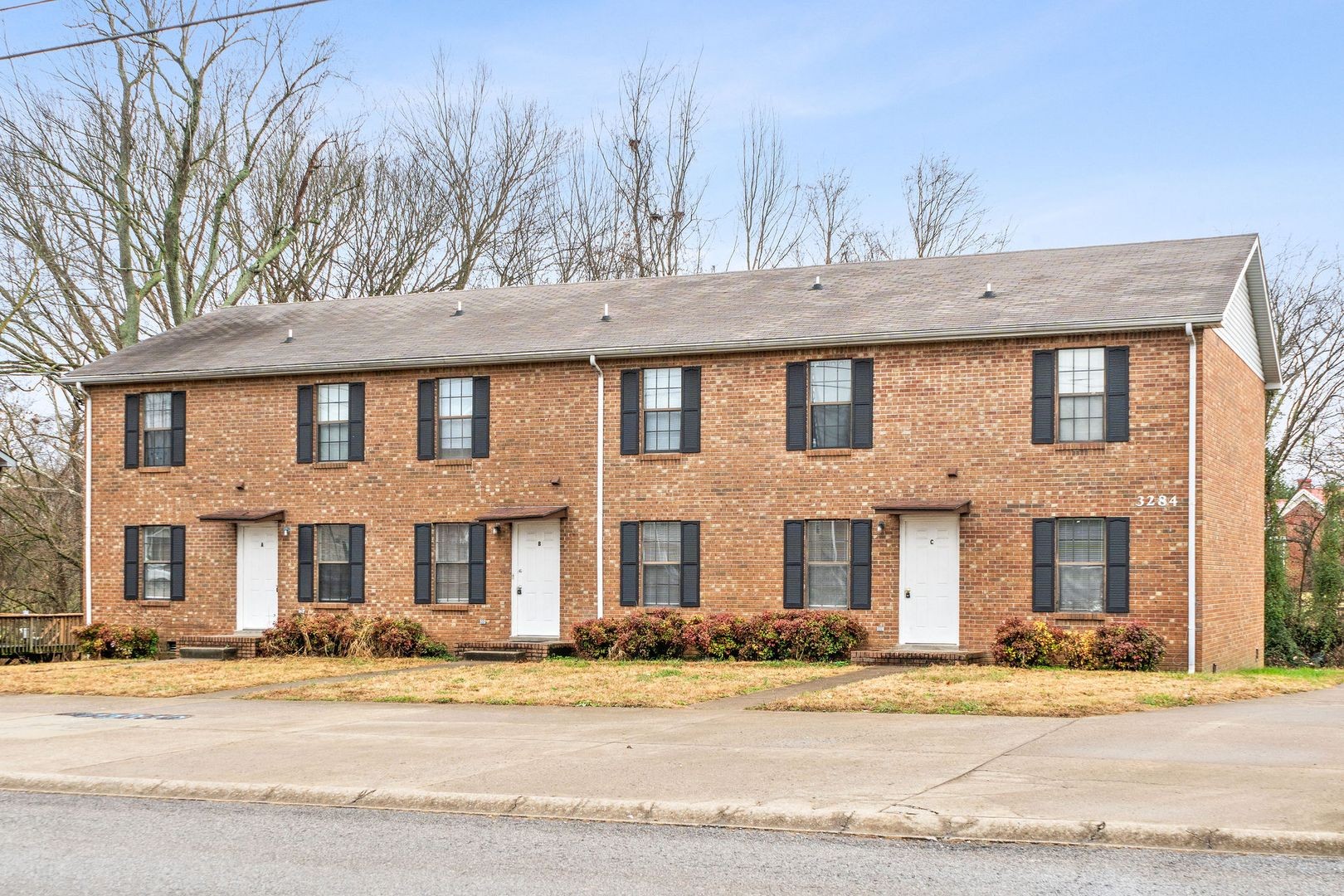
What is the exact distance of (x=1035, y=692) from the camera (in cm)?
1672

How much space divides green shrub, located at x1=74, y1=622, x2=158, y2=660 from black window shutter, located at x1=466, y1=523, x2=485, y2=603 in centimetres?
675

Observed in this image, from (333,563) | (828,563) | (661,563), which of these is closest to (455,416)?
(333,563)

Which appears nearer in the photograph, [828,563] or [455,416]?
[828,563]

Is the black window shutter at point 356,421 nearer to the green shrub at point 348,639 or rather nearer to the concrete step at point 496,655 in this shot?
the green shrub at point 348,639

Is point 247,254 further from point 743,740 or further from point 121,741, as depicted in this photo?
point 743,740

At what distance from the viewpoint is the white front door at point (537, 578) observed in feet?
83.3

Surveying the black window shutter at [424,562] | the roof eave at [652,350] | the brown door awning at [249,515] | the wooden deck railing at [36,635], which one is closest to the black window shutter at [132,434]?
the roof eave at [652,350]

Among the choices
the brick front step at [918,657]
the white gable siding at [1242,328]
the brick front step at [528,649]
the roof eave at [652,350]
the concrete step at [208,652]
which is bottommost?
the concrete step at [208,652]

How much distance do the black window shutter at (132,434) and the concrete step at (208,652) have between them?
4219 millimetres

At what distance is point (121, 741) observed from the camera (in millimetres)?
13961

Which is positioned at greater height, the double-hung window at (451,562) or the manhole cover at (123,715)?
the double-hung window at (451,562)

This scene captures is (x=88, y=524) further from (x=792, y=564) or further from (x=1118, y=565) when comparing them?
(x=1118, y=565)

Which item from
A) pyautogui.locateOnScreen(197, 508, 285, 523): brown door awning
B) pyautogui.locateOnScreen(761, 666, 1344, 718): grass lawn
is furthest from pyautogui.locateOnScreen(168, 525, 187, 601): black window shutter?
pyautogui.locateOnScreen(761, 666, 1344, 718): grass lawn

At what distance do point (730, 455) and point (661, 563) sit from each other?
2.27m
